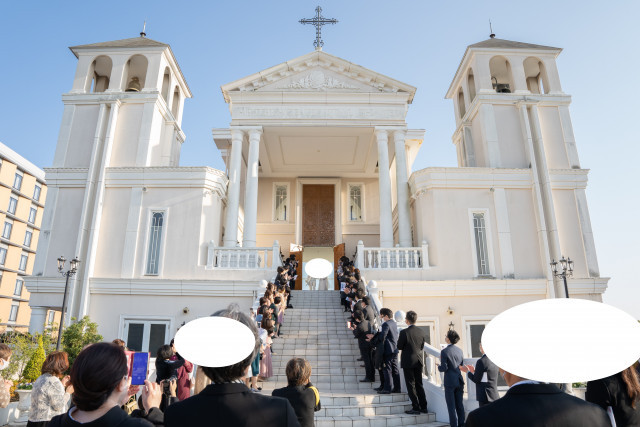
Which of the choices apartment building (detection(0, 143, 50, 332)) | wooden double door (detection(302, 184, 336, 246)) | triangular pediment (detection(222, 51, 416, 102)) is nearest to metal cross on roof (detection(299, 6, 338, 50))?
triangular pediment (detection(222, 51, 416, 102))

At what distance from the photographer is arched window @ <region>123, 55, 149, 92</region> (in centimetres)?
2023

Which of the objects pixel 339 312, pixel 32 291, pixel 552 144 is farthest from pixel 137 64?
pixel 552 144

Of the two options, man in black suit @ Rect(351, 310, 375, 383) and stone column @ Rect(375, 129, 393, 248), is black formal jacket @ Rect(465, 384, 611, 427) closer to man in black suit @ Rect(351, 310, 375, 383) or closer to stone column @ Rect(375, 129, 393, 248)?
man in black suit @ Rect(351, 310, 375, 383)

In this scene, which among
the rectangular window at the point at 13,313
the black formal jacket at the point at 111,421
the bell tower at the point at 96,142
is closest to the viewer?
the black formal jacket at the point at 111,421

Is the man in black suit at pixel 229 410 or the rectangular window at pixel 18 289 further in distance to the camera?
the rectangular window at pixel 18 289

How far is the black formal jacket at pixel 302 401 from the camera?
3.91m

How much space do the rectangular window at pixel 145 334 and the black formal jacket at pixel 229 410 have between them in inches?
557

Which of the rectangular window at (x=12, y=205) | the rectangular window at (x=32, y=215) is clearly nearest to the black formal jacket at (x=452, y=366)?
the rectangular window at (x=12, y=205)

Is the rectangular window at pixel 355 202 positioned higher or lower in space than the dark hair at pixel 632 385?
higher

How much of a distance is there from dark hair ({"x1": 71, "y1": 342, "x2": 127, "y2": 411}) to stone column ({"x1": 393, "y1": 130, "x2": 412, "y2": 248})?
1572cm

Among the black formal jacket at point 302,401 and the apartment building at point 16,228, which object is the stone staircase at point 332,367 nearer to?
the black formal jacket at point 302,401

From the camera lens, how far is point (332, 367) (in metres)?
10.8

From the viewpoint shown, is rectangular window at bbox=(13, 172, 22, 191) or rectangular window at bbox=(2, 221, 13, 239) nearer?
rectangular window at bbox=(2, 221, 13, 239)

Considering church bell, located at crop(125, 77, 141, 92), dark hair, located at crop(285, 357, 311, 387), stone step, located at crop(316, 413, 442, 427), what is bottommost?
stone step, located at crop(316, 413, 442, 427)
